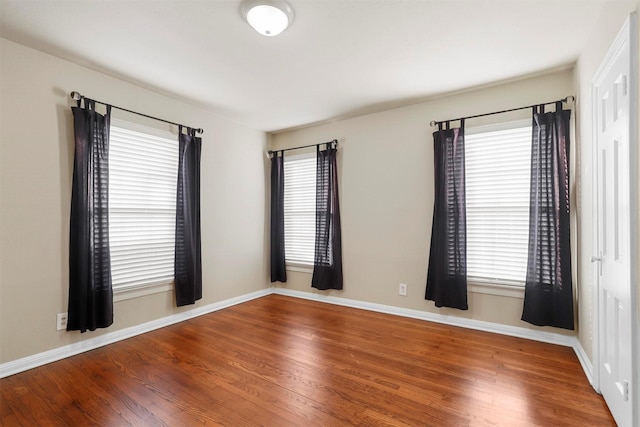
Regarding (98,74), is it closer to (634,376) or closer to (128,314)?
(128,314)

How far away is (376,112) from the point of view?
4.03m

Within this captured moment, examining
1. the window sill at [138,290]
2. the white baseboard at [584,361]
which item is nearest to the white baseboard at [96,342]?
the window sill at [138,290]

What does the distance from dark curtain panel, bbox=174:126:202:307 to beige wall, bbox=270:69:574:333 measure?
179cm

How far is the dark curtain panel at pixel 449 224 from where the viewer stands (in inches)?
131

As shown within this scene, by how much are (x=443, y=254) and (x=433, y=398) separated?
168 centimetres

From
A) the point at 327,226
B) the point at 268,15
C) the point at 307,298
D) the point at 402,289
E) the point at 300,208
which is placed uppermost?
the point at 268,15

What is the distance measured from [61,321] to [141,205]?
4.02 ft

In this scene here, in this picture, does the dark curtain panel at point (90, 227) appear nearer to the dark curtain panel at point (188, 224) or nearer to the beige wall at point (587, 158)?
the dark curtain panel at point (188, 224)

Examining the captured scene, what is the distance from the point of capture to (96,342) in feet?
9.45

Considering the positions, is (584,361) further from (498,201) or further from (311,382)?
(311,382)

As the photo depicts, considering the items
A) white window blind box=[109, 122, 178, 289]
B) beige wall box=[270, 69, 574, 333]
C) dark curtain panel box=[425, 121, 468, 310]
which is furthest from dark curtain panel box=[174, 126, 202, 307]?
dark curtain panel box=[425, 121, 468, 310]

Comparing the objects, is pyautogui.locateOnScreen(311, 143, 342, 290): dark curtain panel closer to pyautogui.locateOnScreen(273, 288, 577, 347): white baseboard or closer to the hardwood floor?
pyautogui.locateOnScreen(273, 288, 577, 347): white baseboard

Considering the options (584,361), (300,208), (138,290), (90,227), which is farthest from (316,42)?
(584,361)

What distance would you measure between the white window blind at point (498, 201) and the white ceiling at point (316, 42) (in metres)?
0.61
